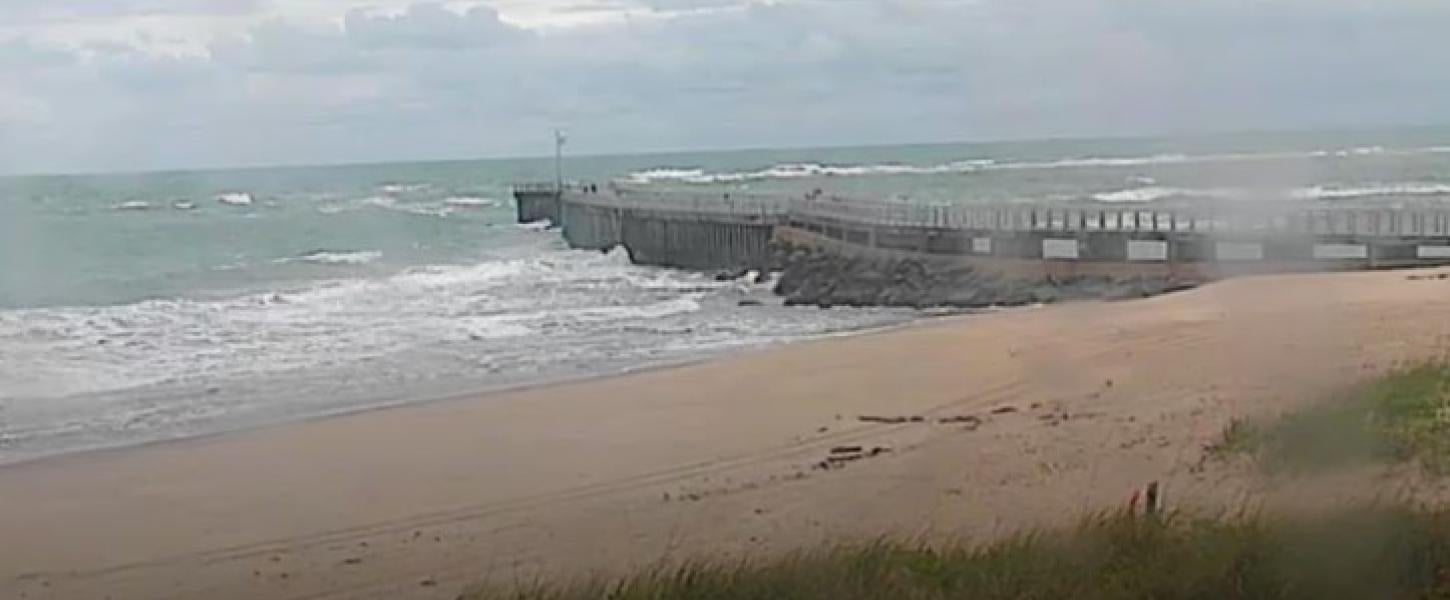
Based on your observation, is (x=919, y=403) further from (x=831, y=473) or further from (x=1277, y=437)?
(x=1277, y=437)

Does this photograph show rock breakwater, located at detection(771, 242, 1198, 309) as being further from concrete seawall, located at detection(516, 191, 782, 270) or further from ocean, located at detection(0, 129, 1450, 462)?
concrete seawall, located at detection(516, 191, 782, 270)

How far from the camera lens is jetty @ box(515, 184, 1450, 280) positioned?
30859 millimetres

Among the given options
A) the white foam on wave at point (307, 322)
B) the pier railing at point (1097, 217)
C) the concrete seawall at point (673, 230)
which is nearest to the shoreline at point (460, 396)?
the white foam on wave at point (307, 322)

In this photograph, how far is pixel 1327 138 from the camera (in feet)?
74.1

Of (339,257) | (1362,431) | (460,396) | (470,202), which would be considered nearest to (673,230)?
(339,257)

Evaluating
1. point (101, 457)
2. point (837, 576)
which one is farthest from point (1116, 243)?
point (837, 576)

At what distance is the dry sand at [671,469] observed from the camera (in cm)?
1099

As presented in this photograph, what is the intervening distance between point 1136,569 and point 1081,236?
25.9 m

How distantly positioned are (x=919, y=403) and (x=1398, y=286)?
12452 mm

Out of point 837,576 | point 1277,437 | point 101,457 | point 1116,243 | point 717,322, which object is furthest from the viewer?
point 1116,243

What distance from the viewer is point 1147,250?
32.3 metres

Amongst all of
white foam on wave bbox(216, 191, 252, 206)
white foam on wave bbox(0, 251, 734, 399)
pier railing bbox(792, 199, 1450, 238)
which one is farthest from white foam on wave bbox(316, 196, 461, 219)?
pier railing bbox(792, 199, 1450, 238)

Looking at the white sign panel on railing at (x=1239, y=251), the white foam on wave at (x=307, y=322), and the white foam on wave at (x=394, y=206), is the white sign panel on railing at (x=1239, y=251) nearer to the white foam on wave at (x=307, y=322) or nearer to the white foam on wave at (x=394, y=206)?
the white foam on wave at (x=307, y=322)

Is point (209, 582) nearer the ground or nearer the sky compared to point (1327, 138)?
nearer the ground
